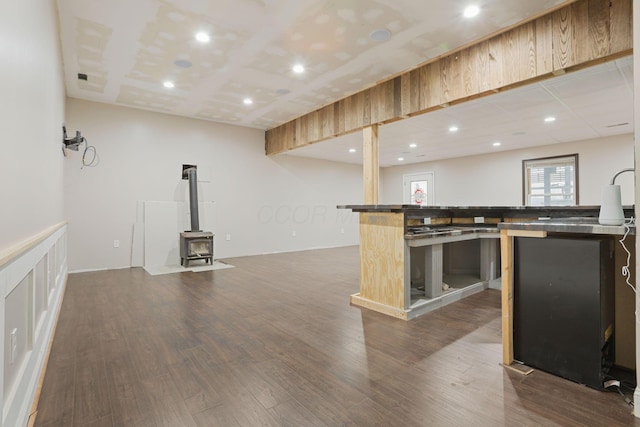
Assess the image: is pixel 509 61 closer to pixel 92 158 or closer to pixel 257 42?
pixel 257 42

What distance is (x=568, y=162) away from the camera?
792cm

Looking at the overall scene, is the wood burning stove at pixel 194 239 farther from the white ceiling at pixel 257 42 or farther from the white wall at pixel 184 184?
the white ceiling at pixel 257 42

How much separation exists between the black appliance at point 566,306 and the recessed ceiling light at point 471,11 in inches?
89.5

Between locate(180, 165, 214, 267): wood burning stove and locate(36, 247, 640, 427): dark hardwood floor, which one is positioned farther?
locate(180, 165, 214, 267): wood burning stove

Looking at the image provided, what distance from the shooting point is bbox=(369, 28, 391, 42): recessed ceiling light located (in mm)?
3488

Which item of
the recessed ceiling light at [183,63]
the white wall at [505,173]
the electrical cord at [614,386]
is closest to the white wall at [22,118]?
the recessed ceiling light at [183,63]

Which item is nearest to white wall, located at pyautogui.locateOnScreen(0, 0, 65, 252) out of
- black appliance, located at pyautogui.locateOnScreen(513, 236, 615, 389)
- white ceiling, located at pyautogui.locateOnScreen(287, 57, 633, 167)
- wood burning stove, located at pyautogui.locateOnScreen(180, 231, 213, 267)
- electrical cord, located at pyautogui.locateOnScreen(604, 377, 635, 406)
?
black appliance, located at pyautogui.locateOnScreen(513, 236, 615, 389)

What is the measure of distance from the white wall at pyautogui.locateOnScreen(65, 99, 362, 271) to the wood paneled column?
12.3 ft

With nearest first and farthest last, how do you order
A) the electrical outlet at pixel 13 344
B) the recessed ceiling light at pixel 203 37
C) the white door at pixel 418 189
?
the electrical outlet at pixel 13 344, the recessed ceiling light at pixel 203 37, the white door at pixel 418 189

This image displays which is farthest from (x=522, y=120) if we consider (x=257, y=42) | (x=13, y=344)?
(x=13, y=344)

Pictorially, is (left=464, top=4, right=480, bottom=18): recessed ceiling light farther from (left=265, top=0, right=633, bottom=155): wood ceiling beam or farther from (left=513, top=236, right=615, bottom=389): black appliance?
(left=513, top=236, right=615, bottom=389): black appliance

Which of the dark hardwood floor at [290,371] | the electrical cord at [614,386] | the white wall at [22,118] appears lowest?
the dark hardwood floor at [290,371]

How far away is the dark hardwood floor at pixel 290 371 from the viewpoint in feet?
5.62

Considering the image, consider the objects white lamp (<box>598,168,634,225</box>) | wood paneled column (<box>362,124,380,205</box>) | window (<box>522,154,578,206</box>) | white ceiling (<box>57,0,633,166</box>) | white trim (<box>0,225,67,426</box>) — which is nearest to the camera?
white trim (<box>0,225,67,426</box>)
